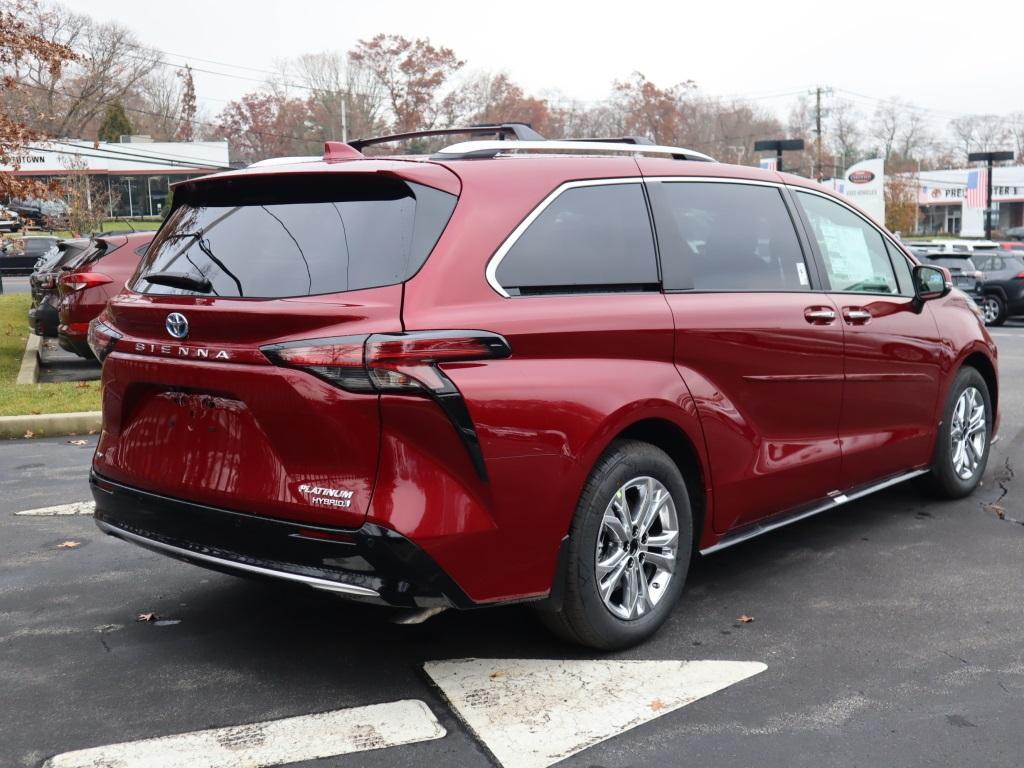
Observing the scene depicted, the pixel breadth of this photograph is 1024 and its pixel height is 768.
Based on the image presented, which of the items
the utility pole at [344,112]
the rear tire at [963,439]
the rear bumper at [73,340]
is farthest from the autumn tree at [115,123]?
the rear tire at [963,439]

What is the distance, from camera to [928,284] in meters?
6.04

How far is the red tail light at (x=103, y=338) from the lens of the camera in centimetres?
406

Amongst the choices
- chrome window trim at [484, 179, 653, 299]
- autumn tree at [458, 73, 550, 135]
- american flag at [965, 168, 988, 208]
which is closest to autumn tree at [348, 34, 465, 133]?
autumn tree at [458, 73, 550, 135]

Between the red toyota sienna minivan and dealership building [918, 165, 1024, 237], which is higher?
dealership building [918, 165, 1024, 237]

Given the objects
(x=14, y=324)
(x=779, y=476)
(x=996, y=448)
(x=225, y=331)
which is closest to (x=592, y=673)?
(x=779, y=476)

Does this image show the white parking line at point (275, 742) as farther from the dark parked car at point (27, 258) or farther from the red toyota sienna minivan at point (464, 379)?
the dark parked car at point (27, 258)

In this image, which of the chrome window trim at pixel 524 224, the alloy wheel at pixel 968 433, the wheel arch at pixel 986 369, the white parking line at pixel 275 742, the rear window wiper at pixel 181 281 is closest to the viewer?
the white parking line at pixel 275 742

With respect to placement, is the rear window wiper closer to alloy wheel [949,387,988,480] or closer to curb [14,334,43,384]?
alloy wheel [949,387,988,480]

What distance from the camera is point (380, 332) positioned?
3.39 m

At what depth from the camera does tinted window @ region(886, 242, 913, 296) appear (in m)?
5.90

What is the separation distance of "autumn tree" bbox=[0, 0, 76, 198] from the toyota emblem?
1130cm

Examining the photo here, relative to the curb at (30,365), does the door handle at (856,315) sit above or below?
above

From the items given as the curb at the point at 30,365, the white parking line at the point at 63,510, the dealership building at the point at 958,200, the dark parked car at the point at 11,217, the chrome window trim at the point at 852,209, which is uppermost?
the dealership building at the point at 958,200

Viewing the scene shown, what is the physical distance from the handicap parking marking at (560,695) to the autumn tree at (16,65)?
12064 millimetres
